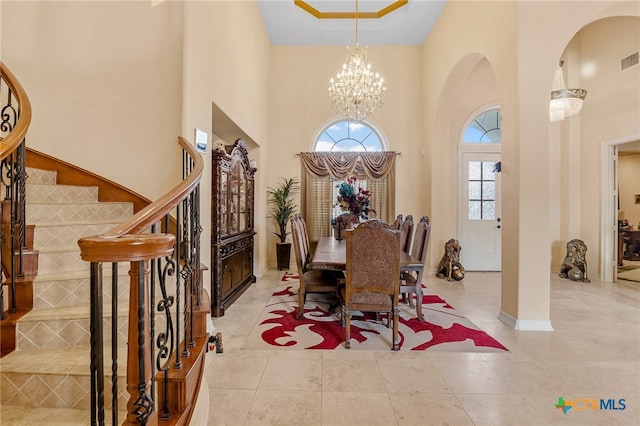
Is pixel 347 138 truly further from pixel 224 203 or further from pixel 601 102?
pixel 601 102

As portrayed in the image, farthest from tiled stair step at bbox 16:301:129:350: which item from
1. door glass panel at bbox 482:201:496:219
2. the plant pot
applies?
door glass panel at bbox 482:201:496:219

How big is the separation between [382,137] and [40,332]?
584 centimetres

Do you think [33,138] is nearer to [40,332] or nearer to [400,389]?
[40,332]

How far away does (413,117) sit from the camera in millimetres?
6148

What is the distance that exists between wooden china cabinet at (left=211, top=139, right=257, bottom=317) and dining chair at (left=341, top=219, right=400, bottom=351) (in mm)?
1644

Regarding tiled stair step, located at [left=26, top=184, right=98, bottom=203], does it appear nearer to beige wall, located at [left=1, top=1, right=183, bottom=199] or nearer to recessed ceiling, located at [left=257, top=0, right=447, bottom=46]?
beige wall, located at [left=1, top=1, right=183, bottom=199]

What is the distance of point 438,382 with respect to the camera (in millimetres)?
2096

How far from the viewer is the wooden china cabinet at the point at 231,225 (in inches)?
132

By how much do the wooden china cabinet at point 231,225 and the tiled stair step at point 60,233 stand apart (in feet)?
3.97

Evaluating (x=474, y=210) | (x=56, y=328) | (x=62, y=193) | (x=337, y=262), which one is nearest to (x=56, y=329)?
(x=56, y=328)

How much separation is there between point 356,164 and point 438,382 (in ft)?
14.6

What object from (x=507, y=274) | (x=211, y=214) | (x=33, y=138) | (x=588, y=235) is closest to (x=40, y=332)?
Answer: (x=211, y=214)

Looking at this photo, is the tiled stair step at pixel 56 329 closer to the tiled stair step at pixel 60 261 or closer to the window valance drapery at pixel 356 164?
the tiled stair step at pixel 60 261

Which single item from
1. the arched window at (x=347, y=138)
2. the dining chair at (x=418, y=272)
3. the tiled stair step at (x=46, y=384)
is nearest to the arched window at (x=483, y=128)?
the arched window at (x=347, y=138)
